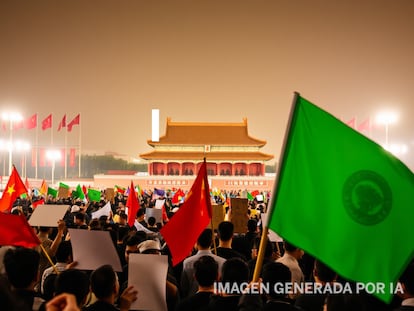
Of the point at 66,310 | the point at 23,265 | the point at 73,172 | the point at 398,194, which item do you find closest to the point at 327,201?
the point at 398,194

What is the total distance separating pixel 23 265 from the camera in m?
3.30

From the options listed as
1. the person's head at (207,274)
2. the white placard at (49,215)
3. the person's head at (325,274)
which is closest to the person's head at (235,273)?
the person's head at (207,274)

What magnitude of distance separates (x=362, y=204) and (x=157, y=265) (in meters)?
1.50

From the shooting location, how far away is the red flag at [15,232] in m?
4.70

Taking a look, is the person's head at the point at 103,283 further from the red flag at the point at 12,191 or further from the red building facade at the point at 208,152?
the red building facade at the point at 208,152

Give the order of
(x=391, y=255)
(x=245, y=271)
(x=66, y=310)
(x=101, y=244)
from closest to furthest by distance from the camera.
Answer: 1. (x=66, y=310)
2. (x=391, y=255)
3. (x=245, y=271)
4. (x=101, y=244)

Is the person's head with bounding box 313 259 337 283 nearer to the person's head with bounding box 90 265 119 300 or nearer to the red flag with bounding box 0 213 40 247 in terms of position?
the person's head with bounding box 90 265 119 300

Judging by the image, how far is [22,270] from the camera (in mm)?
3283

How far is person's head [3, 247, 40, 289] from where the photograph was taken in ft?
10.8

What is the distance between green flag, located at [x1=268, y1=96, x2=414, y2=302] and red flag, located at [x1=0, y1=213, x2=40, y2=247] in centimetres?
272

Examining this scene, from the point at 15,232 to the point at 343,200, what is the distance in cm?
327

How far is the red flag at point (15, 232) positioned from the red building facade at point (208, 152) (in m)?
44.3

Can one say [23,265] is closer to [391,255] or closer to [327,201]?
[327,201]

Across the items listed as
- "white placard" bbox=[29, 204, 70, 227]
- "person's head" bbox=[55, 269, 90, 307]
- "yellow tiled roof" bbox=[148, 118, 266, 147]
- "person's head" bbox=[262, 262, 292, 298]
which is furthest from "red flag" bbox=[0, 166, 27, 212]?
"yellow tiled roof" bbox=[148, 118, 266, 147]
